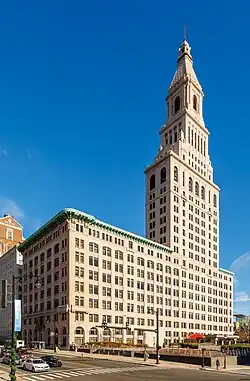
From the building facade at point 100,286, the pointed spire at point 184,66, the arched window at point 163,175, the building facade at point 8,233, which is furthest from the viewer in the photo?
the pointed spire at point 184,66

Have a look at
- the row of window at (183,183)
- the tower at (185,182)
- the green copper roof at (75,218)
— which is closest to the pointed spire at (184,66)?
the tower at (185,182)

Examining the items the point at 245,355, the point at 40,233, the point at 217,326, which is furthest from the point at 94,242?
the point at 217,326

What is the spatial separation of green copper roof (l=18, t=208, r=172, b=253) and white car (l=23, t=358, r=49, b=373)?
58460mm

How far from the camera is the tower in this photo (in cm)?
15250

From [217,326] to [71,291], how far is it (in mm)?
81927

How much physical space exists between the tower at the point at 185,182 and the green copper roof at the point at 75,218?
1242 centimetres

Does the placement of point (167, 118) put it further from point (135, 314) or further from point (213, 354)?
point (213, 354)

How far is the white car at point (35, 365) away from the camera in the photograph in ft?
170

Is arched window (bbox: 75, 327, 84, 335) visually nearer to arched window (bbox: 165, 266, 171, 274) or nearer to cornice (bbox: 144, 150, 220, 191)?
arched window (bbox: 165, 266, 171, 274)

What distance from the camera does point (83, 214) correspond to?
113 meters

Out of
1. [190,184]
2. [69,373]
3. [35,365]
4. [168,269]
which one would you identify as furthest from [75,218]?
[69,373]

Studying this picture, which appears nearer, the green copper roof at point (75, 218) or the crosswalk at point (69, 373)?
the crosswalk at point (69, 373)

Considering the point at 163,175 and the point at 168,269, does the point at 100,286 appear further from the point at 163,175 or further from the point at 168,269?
the point at 163,175

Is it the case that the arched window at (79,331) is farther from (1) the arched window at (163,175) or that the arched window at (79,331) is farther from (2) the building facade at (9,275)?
(1) the arched window at (163,175)
